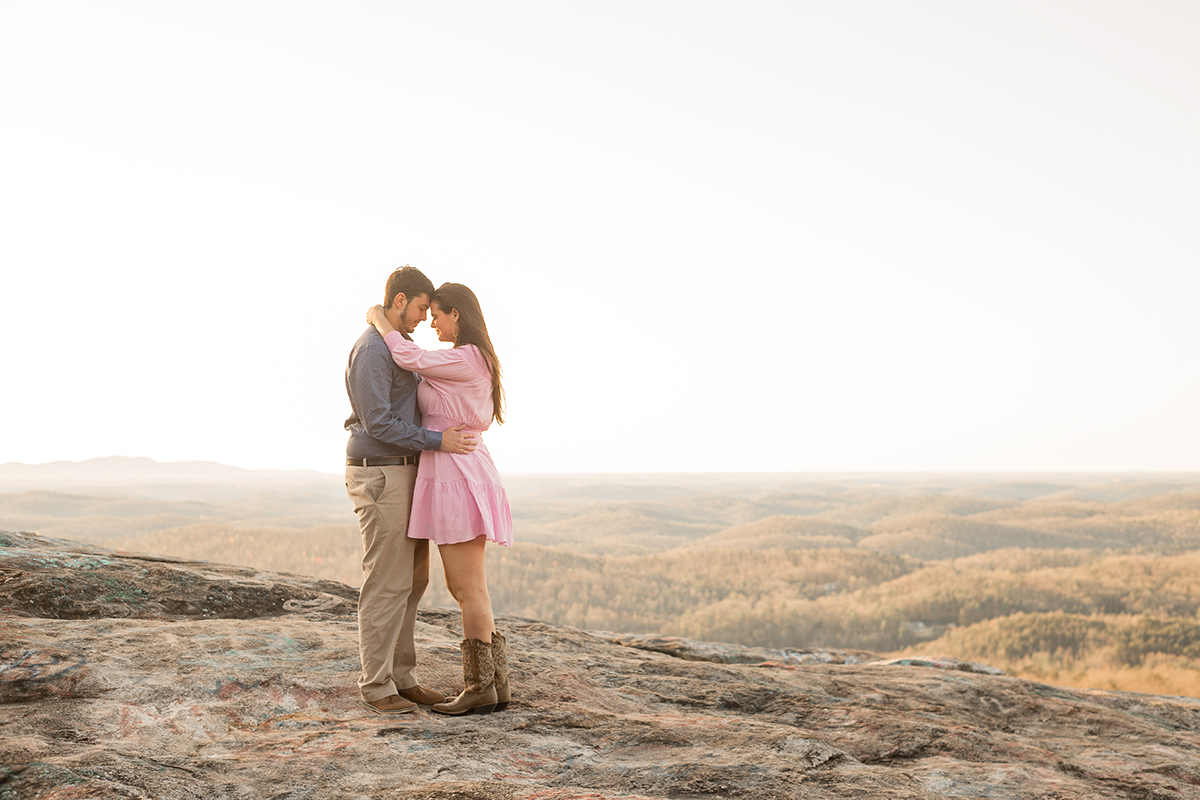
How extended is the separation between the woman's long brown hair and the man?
0.17 m

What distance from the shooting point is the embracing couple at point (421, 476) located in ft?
17.4

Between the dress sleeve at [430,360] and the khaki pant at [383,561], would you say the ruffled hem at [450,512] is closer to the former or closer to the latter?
the khaki pant at [383,561]

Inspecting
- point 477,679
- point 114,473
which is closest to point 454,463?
point 477,679

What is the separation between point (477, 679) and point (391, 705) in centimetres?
63

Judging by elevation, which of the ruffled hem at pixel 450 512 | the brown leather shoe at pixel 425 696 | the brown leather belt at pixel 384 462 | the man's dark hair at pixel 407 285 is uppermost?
the man's dark hair at pixel 407 285

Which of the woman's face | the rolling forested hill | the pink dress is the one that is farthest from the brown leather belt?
the rolling forested hill

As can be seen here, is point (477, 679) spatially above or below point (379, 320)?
below

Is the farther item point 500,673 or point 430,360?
point 500,673

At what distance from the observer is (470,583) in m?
5.51

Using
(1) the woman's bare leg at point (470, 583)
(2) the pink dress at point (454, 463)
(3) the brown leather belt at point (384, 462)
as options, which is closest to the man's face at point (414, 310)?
(2) the pink dress at point (454, 463)

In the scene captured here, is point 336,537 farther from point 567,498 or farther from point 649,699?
point 567,498

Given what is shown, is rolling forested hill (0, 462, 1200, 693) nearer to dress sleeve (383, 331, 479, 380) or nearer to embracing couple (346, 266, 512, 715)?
embracing couple (346, 266, 512, 715)

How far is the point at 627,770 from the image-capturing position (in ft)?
14.1

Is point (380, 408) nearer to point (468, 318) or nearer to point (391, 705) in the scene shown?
point (468, 318)
